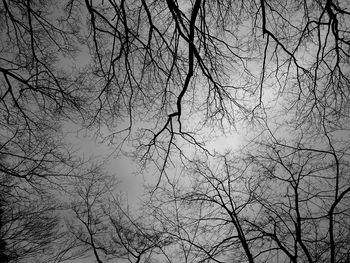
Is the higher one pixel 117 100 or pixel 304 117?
pixel 117 100

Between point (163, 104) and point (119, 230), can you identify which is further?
point (119, 230)

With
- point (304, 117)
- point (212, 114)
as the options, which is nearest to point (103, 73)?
point (212, 114)

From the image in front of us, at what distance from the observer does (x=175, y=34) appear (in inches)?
160

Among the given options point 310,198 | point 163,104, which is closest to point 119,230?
point 310,198

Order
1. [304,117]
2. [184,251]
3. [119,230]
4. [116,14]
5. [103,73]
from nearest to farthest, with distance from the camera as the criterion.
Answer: [116,14] → [103,73] → [304,117] → [184,251] → [119,230]

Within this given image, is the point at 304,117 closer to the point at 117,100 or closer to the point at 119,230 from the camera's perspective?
the point at 117,100

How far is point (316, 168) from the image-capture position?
7.86m

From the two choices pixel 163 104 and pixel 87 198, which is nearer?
pixel 163 104

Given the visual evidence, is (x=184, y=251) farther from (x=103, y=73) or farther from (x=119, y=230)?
(x=103, y=73)

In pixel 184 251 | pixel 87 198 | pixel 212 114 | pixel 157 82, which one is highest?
pixel 87 198

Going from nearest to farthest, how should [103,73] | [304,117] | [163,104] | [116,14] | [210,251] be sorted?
[116,14] < [103,73] < [163,104] < [304,117] < [210,251]

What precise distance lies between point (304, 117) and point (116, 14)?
3972mm

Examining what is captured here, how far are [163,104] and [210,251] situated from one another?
17.6ft

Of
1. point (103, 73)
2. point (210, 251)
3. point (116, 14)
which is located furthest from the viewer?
point (210, 251)
